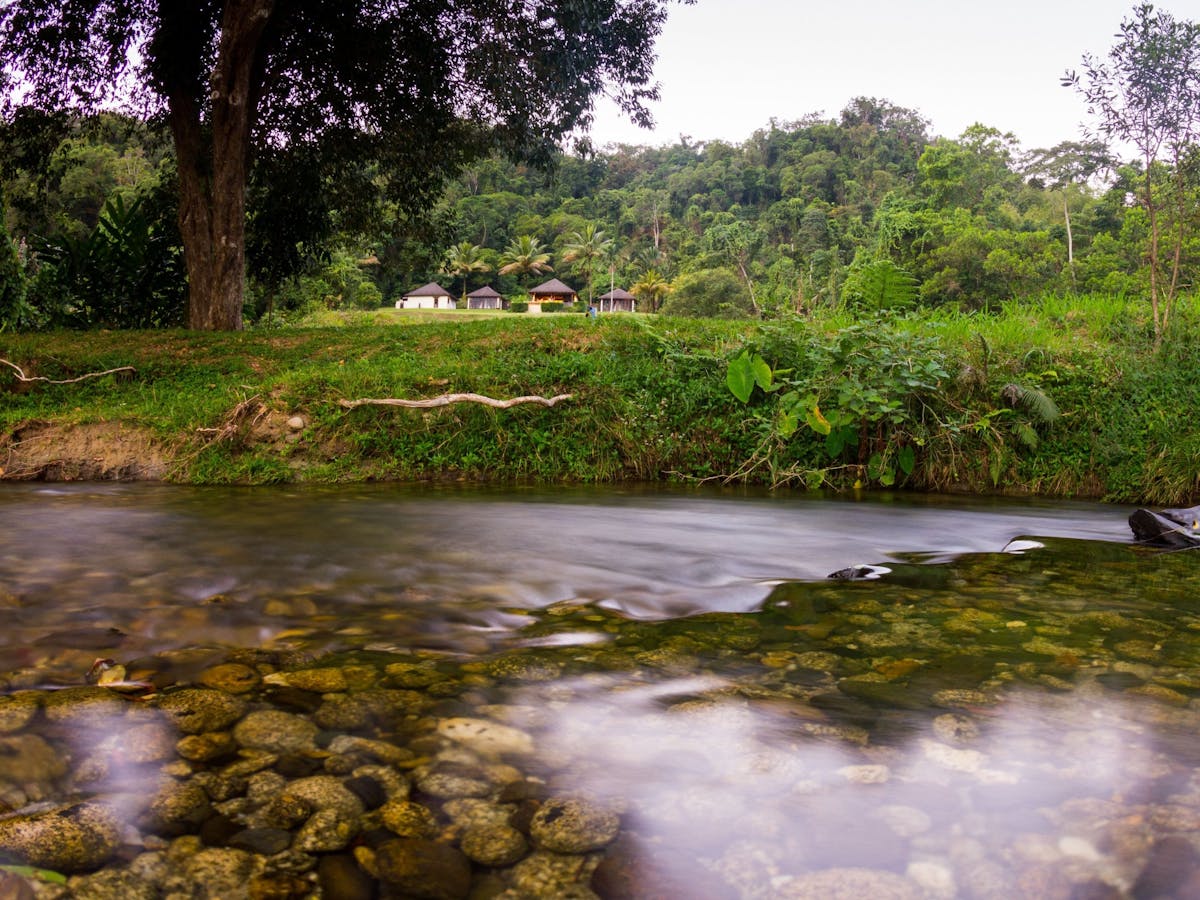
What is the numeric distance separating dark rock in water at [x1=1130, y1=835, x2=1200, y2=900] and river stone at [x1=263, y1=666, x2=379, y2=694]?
2016 millimetres

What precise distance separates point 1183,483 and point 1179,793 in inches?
248

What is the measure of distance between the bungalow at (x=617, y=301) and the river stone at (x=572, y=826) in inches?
2759

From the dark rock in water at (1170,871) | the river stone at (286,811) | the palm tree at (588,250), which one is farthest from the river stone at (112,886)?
the palm tree at (588,250)

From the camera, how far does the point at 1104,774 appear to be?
204 centimetres

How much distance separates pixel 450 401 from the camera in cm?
784

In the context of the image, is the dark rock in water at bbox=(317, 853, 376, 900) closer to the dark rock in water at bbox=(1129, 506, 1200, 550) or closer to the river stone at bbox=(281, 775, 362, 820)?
the river stone at bbox=(281, 775, 362, 820)

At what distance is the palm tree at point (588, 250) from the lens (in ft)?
254

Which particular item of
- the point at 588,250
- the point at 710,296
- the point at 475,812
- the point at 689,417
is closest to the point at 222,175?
the point at 689,417

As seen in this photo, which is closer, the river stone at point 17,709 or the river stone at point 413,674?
the river stone at point 17,709

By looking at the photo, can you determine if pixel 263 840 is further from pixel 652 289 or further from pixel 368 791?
pixel 652 289

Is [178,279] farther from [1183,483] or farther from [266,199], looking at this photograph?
[1183,483]

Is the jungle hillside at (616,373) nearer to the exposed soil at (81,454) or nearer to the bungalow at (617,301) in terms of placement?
the exposed soil at (81,454)

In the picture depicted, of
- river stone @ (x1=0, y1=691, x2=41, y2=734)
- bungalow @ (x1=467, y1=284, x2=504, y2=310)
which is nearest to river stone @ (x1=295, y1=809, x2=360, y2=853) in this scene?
river stone @ (x1=0, y1=691, x2=41, y2=734)

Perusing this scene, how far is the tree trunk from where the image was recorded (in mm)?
11031
